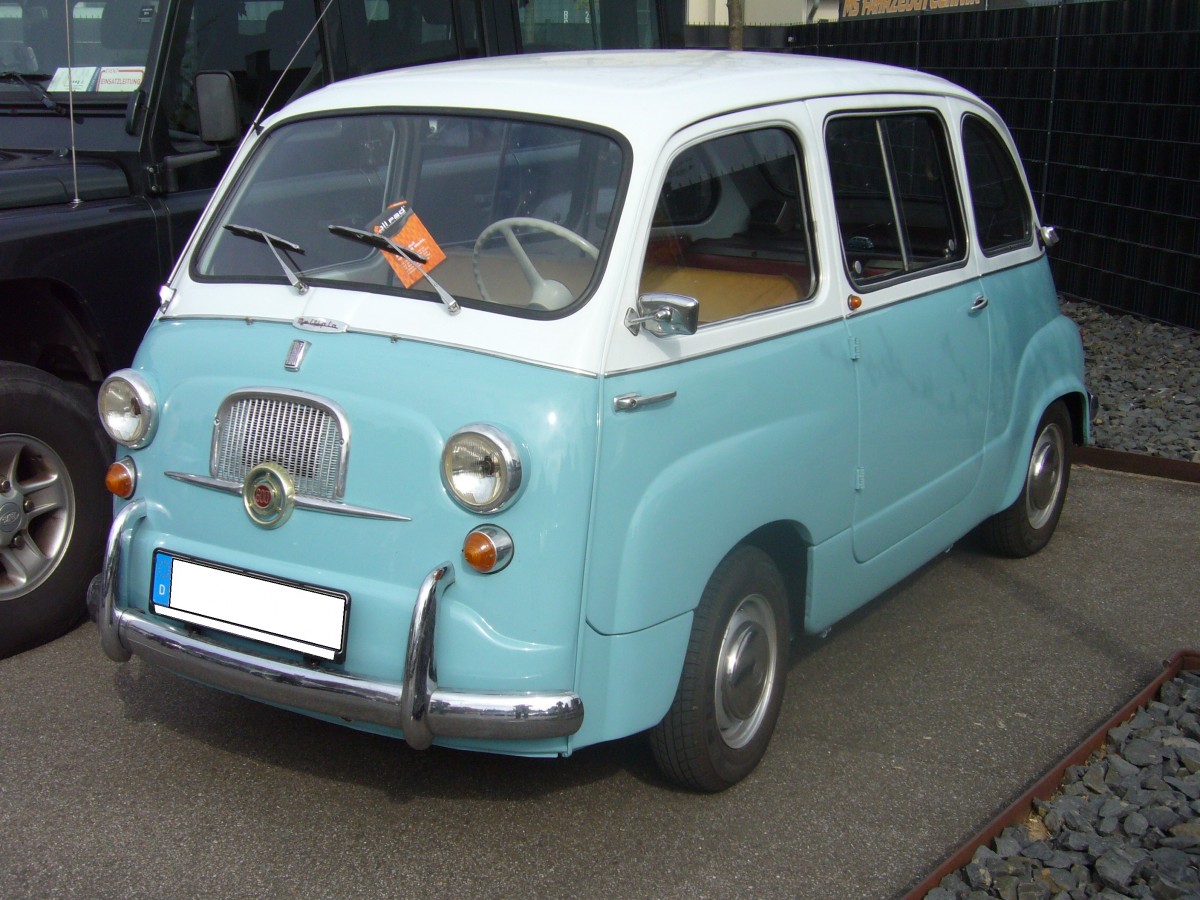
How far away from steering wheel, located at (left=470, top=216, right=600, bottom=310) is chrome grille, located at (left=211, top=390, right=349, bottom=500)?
0.53 metres

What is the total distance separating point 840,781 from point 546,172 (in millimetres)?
1907

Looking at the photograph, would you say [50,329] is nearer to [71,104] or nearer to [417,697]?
[71,104]

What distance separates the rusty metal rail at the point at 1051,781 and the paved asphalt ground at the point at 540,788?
15 centimetres

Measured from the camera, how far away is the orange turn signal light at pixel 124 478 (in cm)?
367

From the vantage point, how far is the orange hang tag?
3.61 meters

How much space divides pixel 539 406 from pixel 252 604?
2.97 ft

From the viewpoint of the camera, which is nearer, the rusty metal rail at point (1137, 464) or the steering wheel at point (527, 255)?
the steering wheel at point (527, 255)

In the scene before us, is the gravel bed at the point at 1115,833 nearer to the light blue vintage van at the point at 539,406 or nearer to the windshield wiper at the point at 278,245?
the light blue vintage van at the point at 539,406

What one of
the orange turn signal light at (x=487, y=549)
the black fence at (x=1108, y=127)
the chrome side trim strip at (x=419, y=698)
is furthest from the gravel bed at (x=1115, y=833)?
the black fence at (x=1108, y=127)

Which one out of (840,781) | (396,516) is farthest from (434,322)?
(840,781)

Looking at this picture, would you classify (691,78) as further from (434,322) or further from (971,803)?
(971,803)

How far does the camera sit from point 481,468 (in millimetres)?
3170

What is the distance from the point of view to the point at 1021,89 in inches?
443

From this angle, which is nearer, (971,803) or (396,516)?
(396,516)
